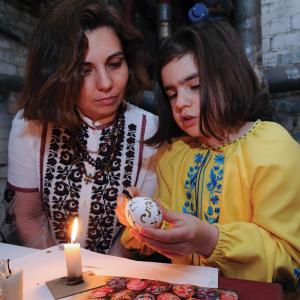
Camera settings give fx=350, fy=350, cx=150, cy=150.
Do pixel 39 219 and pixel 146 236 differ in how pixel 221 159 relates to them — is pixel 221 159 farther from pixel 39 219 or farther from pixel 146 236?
pixel 39 219

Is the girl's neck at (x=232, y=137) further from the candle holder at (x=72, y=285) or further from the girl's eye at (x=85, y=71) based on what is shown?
the candle holder at (x=72, y=285)

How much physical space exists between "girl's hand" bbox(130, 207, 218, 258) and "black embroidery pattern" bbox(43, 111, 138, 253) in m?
0.57

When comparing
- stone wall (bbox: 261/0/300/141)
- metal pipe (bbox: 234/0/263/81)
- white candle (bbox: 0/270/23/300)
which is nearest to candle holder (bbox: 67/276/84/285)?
white candle (bbox: 0/270/23/300)

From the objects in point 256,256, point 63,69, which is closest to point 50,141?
point 63,69

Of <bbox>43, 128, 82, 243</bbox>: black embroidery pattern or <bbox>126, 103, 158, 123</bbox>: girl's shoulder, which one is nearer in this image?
<bbox>43, 128, 82, 243</bbox>: black embroidery pattern

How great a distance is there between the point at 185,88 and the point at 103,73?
0.33 metres

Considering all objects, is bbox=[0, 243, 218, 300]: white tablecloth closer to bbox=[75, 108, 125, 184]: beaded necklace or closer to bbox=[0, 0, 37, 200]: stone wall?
bbox=[75, 108, 125, 184]: beaded necklace

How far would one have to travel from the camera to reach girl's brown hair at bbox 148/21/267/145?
3.81 ft

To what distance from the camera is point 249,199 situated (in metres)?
1.12

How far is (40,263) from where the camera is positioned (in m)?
1.01

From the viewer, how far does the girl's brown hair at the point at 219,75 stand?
1.16m

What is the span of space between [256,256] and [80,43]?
0.94 m

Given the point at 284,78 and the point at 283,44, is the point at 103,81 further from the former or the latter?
the point at 283,44

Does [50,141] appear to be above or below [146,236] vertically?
above
